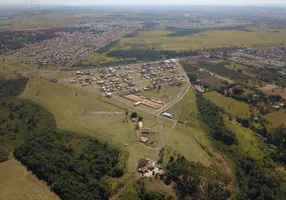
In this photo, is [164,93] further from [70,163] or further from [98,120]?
[70,163]

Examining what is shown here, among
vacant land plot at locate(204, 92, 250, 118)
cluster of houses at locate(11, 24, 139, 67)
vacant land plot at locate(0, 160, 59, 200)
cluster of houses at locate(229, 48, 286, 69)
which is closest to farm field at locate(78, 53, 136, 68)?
cluster of houses at locate(11, 24, 139, 67)

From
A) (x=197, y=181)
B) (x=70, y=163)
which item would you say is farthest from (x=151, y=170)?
(x=70, y=163)

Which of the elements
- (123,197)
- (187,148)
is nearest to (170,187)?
(123,197)

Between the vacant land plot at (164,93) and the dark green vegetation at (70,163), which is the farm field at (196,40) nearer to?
the vacant land plot at (164,93)

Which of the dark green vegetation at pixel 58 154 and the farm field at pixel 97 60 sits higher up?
the farm field at pixel 97 60

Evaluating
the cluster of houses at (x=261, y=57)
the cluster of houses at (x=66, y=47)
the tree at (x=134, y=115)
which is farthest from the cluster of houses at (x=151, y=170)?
the cluster of houses at (x=261, y=57)
